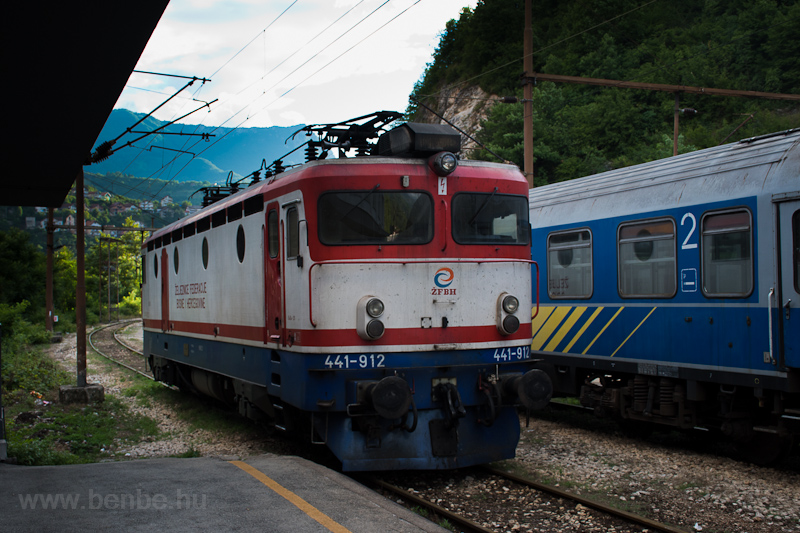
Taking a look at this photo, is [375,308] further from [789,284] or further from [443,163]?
[789,284]

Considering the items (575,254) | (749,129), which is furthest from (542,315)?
(749,129)

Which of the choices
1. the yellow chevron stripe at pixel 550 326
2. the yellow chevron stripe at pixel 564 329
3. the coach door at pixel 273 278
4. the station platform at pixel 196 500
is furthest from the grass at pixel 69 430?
the yellow chevron stripe at pixel 564 329

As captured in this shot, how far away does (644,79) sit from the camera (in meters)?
44.0

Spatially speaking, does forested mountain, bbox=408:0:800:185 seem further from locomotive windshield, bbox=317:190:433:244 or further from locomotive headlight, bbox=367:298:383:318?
locomotive headlight, bbox=367:298:383:318

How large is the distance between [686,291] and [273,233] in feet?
16.9

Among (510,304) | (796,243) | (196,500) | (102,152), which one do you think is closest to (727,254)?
(796,243)

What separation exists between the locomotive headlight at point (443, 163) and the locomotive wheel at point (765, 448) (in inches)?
189

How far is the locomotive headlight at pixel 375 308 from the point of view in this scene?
23.9 ft

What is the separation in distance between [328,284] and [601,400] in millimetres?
5159

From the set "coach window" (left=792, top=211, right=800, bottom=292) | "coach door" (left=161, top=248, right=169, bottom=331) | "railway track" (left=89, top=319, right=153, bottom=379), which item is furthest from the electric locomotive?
"railway track" (left=89, top=319, right=153, bottom=379)

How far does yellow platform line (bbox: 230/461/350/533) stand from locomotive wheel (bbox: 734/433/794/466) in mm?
5526

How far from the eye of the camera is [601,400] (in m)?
10.4

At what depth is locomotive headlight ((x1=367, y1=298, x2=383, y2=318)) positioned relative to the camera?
7.29m

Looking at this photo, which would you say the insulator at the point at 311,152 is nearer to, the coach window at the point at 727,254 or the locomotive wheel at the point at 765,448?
the coach window at the point at 727,254
